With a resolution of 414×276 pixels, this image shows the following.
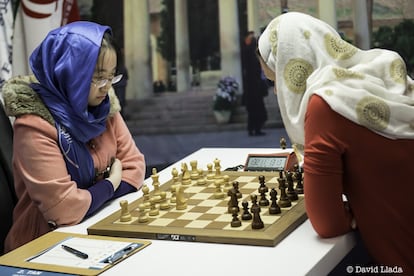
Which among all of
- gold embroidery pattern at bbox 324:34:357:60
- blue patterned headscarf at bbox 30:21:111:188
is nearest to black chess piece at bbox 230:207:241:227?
gold embroidery pattern at bbox 324:34:357:60

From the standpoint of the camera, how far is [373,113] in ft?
5.45

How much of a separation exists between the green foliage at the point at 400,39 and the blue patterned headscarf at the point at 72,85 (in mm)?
1887

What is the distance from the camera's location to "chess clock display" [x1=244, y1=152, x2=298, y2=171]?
93.1 inches

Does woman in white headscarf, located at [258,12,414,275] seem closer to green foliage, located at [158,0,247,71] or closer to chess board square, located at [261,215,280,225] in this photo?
chess board square, located at [261,215,280,225]

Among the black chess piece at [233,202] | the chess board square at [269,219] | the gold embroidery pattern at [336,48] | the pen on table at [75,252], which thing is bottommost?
the pen on table at [75,252]

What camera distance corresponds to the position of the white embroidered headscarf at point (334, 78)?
5.46 feet

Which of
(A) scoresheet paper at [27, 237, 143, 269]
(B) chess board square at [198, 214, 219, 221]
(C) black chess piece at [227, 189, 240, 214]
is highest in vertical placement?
(C) black chess piece at [227, 189, 240, 214]

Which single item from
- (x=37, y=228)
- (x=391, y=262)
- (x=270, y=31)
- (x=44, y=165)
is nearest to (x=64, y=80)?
(x=44, y=165)

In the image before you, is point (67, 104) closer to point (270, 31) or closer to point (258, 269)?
point (270, 31)

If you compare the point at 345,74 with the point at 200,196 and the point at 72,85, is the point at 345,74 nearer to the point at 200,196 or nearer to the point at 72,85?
the point at 200,196

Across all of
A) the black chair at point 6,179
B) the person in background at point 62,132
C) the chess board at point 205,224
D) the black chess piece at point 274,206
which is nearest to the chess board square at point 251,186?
the chess board at point 205,224

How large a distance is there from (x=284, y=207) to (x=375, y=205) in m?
0.30

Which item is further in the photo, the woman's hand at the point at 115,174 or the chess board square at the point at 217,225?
the woman's hand at the point at 115,174

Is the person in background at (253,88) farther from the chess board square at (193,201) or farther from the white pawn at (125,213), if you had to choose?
the white pawn at (125,213)
